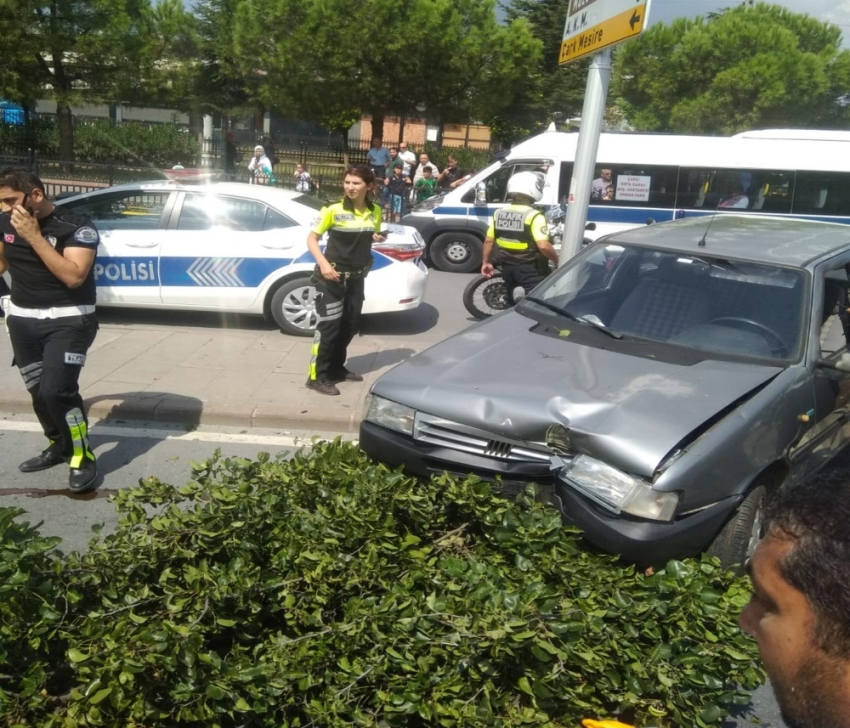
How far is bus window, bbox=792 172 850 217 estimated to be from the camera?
13.6 m

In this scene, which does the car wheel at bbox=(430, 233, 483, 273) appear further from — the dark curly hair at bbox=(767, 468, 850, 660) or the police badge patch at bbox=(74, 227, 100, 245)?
the dark curly hair at bbox=(767, 468, 850, 660)

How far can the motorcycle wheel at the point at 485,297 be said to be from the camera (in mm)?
10273

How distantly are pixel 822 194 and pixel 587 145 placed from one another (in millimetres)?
7944

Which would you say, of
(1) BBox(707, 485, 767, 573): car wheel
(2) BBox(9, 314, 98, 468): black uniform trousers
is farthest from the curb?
(1) BBox(707, 485, 767, 573): car wheel

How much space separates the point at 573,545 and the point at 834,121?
43208 millimetres

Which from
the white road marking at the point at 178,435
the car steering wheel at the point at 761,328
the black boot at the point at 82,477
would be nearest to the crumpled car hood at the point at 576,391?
the car steering wheel at the point at 761,328

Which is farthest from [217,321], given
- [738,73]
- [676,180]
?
[738,73]

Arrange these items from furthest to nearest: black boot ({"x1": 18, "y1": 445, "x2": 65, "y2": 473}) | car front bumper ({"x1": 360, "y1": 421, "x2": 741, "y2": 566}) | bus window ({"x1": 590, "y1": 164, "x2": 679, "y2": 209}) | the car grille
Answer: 1. bus window ({"x1": 590, "y1": 164, "x2": 679, "y2": 209})
2. black boot ({"x1": 18, "y1": 445, "x2": 65, "y2": 473})
3. the car grille
4. car front bumper ({"x1": 360, "y1": 421, "x2": 741, "y2": 566})

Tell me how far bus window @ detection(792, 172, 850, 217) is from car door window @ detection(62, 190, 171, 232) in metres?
9.45

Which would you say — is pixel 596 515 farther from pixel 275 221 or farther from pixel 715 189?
pixel 715 189

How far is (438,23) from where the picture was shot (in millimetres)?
30125

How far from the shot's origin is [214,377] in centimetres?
767

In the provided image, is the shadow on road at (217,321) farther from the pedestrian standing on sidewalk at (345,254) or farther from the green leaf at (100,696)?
the green leaf at (100,696)

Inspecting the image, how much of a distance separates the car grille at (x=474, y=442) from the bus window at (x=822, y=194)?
37.4ft
